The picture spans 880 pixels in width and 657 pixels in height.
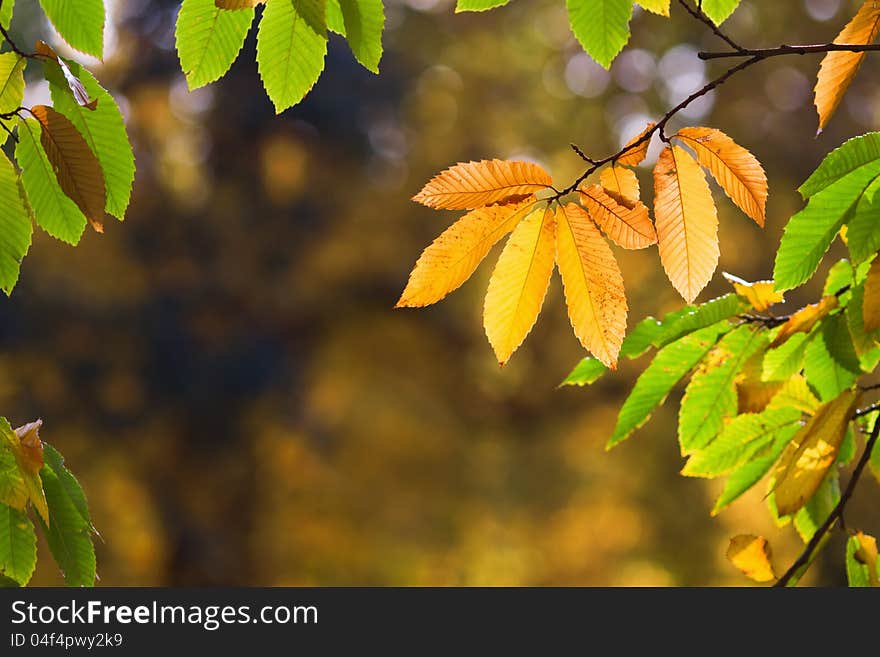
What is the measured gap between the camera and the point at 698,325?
95cm

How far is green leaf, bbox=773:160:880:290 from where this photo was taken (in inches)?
28.8

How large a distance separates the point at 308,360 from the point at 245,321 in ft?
1.69

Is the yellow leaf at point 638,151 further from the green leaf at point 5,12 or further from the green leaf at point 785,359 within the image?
the green leaf at point 5,12

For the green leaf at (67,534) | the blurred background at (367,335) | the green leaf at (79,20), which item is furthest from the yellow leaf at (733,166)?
the blurred background at (367,335)

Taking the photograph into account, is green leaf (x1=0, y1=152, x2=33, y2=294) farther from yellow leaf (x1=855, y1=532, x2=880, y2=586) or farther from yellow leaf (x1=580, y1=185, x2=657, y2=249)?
yellow leaf (x1=855, y1=532, x2=880, y2=586)

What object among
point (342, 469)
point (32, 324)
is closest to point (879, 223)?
point (342, 469)

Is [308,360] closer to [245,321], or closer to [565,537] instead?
[245,321]

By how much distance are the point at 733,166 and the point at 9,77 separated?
557 mm

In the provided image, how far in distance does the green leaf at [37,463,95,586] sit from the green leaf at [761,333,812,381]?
664 mm

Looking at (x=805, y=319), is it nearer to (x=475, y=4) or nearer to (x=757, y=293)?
(x=757, y=293)

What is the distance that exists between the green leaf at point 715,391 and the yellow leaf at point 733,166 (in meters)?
0.32

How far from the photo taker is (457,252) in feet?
2.15

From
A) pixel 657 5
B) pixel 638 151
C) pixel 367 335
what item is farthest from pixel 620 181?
pixel 367 335

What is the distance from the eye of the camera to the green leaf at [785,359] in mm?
923
